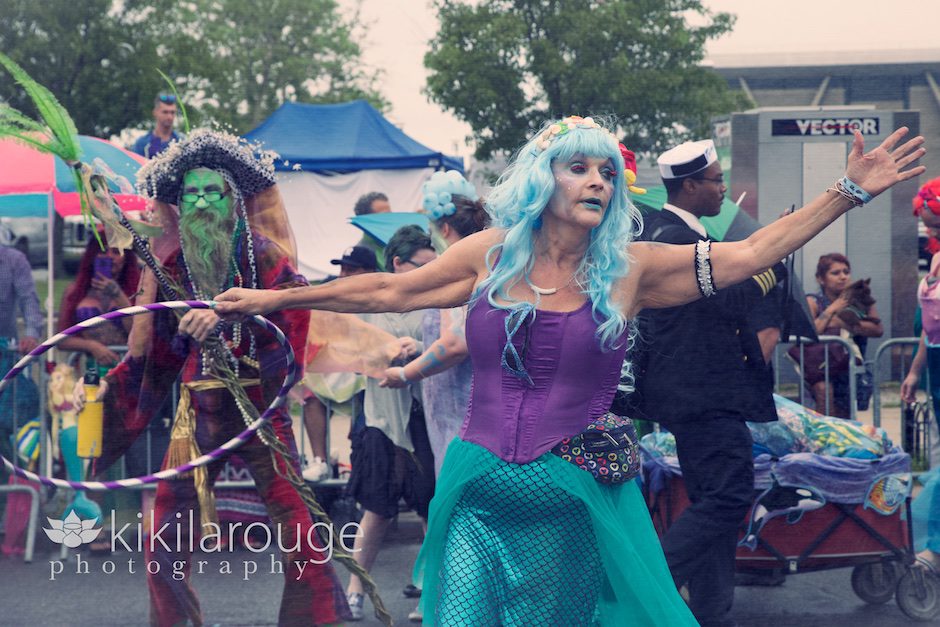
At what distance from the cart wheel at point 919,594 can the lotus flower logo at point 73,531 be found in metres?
3.97

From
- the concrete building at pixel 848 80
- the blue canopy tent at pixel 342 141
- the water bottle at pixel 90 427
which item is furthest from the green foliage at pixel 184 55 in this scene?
the water bottle at pixel 90 427

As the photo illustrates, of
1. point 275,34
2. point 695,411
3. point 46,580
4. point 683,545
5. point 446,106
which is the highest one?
point 275,34

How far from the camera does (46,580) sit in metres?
6.13

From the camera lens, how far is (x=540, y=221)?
3.54 m

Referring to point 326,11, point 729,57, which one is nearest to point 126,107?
point 326,11

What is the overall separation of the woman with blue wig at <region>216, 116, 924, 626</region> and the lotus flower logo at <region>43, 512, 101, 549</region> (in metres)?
3.50

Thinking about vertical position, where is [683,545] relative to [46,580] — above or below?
above

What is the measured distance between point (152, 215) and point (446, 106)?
1016cm

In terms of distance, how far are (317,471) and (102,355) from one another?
4.30 ft

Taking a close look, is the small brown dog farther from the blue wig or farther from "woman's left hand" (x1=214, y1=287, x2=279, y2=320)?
"woman's left hand" (x1=214, y1=287, x2=279, y2=320)

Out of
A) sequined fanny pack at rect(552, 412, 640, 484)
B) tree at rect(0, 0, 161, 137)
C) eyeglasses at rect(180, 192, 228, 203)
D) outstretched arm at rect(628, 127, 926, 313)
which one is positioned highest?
tree at rect(0, 0, 161, 137)

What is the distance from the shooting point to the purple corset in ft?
10.9

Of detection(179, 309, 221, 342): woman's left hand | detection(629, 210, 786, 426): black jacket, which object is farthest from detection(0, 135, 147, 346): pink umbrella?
detection(629, 210, 786, 426): black jacket

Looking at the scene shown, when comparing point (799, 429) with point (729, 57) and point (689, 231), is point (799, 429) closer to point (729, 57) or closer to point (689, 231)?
point (689, 231)
